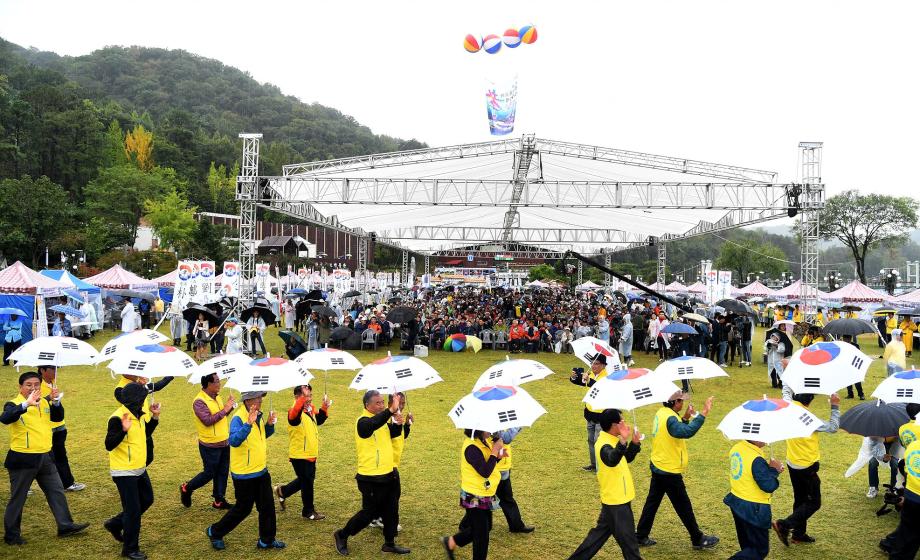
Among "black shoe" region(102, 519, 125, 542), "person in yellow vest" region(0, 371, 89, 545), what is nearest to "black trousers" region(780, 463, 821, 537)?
"black shoe" region(102, 519, 125, 542)

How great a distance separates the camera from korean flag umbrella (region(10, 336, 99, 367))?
229 inches

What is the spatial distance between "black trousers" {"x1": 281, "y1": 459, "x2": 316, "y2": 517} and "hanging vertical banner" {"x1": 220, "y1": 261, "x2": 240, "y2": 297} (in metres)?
12.3

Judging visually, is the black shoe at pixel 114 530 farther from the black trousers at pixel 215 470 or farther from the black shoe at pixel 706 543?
the black shoe at pixel 706 543

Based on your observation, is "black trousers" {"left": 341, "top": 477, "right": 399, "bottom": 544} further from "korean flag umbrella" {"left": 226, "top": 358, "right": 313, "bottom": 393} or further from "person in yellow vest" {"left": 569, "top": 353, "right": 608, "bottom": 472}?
"person in yellow vest" {"left": 569, "top": 353, "right": 608, "bottom": 472}

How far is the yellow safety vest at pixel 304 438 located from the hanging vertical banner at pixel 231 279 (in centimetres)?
1259

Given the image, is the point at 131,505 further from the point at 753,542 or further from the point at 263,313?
the point at 263,313

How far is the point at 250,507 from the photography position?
5.05 m

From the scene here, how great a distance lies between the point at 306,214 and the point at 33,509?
1508cm

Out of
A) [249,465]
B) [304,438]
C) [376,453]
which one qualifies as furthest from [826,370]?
[249,465]

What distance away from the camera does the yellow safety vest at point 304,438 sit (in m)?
5.57

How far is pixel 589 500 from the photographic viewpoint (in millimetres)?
6488

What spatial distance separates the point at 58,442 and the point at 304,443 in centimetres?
260

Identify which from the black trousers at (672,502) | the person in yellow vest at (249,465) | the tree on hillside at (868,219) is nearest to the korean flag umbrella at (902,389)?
the black trousers at (672,502)

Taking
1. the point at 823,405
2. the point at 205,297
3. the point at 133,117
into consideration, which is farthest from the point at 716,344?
the point at 133,117
